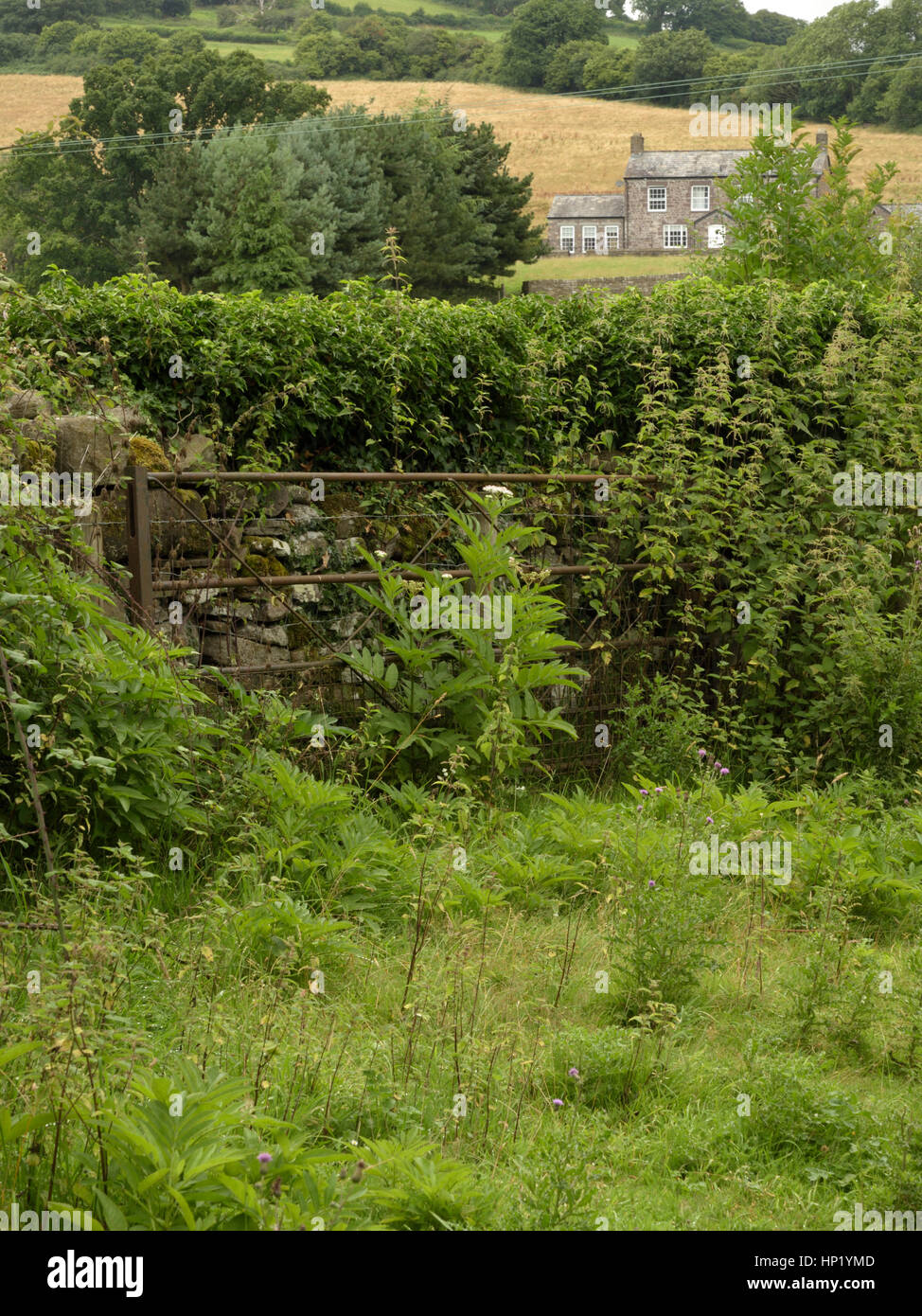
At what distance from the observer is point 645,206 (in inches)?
2323

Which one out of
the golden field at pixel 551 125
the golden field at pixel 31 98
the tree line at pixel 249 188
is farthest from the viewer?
the golden field at pixel 551 125

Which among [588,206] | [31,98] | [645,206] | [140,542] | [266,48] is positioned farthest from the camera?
[266,48]

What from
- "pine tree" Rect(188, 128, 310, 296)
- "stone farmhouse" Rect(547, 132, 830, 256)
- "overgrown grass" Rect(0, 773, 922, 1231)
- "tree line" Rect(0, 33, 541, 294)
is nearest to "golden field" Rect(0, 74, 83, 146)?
"tree line" Rect(0, 33, 541, 294)

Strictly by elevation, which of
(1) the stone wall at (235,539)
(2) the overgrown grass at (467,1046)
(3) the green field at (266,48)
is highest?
(3) the green field at (266,48)

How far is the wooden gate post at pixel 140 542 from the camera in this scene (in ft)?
17.5

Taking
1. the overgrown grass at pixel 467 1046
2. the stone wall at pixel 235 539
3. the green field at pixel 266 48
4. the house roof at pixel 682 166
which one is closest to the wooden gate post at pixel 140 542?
the stone wall at pixel 235 539

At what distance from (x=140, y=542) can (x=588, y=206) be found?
58.1 m

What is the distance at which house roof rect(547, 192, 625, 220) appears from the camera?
5725 cm

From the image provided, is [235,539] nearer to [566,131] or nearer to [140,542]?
[140,542]

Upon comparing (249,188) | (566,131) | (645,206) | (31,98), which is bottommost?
(249,188)

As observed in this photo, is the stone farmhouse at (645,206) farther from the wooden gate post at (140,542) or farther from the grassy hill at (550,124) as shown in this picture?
the wooden gate post at (140,542)

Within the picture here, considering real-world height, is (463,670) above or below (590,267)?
below

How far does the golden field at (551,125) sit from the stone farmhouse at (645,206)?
181 centimetres

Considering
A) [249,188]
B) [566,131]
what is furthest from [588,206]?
[249,188]
